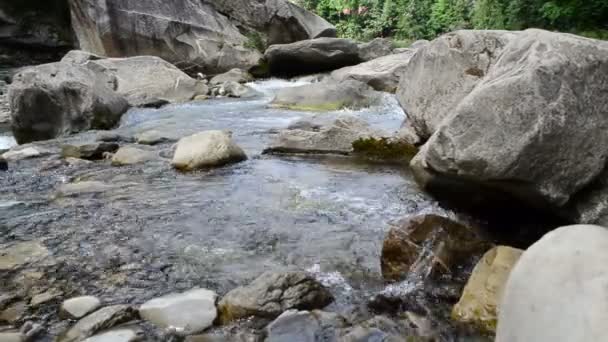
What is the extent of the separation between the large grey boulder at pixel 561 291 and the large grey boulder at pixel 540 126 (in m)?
1.59

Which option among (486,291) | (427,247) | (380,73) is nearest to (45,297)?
(427,247)

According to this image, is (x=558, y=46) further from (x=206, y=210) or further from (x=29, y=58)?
(x=29, y=58)

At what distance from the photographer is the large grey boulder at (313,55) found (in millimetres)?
16328

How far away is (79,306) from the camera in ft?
11.2

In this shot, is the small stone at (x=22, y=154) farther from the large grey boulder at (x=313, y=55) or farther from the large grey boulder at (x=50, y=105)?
the large grey boulder at (x=313, y=55)

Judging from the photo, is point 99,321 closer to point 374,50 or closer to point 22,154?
point 22,154

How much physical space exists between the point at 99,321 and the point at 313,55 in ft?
45.7

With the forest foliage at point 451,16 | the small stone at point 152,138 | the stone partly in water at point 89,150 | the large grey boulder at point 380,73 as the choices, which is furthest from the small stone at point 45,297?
the forest foliage at point 451,16

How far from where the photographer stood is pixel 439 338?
3148 millimetres

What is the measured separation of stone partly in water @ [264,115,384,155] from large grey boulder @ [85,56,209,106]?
5.28 m

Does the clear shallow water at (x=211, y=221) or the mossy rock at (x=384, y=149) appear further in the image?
the mossy rock at (x=384, y=149)

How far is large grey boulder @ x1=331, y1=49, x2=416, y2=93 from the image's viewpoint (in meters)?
12.7

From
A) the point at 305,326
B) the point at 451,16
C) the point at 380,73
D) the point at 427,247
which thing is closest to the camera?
the point at 305,326

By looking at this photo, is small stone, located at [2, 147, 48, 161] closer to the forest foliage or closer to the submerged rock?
the submerged rock
